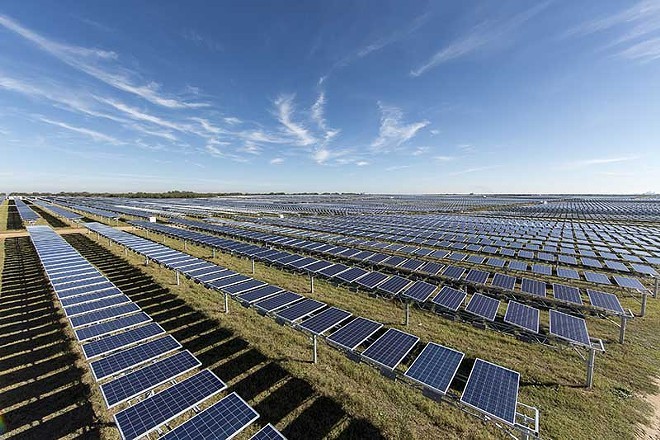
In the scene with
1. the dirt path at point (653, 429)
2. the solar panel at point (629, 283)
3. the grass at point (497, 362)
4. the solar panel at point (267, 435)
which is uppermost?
the solar panel at point (629, 283)

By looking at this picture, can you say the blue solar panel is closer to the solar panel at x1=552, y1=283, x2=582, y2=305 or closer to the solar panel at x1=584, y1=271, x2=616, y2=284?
the solar panel at x1=552, y1=283, x2=582, y2=305

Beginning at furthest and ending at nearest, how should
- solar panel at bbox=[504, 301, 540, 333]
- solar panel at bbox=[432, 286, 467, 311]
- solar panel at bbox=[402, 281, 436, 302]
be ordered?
1. solar panel at bbox=[402, 281, 436, 302]
2. solar panel at bbox=[432, 286, 467, 311]
3. solar panel at bbox=[504, 301, 540, 333]

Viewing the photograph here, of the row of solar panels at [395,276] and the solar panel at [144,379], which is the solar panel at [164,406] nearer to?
the solar panel at [144,379]

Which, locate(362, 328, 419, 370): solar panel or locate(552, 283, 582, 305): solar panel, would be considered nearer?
locate(362, 328, 419, 370): solar panel

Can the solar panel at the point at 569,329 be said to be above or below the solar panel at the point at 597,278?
above

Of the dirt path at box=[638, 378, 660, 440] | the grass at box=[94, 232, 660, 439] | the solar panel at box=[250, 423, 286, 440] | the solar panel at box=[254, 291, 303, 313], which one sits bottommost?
the dirt path at box=[638, 378, 660, 440]

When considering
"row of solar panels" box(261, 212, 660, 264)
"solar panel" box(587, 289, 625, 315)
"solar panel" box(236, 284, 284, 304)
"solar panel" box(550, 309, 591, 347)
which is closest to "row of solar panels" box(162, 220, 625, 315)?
"solar panel" box(587, 289, 625, 315)

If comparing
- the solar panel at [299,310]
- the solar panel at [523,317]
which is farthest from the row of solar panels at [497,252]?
the solar panel at [299,310]

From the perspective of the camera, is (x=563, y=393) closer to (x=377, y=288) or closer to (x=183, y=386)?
(x=377, y=288)
